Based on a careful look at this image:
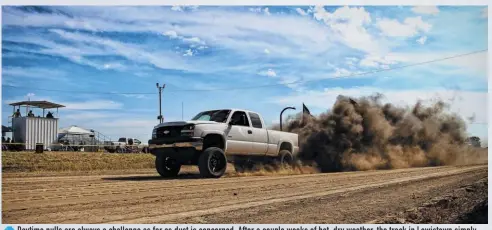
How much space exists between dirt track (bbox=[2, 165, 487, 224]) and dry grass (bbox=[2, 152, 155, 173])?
652 centimetres

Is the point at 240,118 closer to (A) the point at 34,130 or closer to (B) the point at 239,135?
(B) the point at 239,135

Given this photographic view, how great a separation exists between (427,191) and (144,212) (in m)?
6.11

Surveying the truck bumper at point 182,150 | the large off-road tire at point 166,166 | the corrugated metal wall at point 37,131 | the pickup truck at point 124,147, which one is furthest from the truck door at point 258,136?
the pickup truck at point 124,147

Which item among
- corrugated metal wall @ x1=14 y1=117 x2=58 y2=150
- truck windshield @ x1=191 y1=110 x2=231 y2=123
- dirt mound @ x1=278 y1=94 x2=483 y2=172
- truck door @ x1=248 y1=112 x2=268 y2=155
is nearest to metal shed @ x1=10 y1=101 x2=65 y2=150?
corrugated metal wall @ x1=14 y1=117 x2=58 y2=150

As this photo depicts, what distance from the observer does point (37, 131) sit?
666 inches

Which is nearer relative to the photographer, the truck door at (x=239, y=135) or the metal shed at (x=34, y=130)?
the truck door at (x=239, y=135)

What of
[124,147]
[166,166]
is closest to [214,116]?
[166,166]

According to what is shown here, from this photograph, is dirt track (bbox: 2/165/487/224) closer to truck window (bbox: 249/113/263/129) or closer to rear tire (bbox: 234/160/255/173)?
truck window (bbox: 249/113/263/129)

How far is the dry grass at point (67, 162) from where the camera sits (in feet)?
53.9

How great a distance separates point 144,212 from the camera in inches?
280

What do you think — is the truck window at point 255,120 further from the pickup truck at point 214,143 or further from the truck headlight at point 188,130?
the truck headlight at point 188,130

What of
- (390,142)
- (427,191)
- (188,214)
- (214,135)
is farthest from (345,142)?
(188,214)

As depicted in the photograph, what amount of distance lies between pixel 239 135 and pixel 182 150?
1.81 metres

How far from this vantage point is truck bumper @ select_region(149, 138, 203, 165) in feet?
40.2
